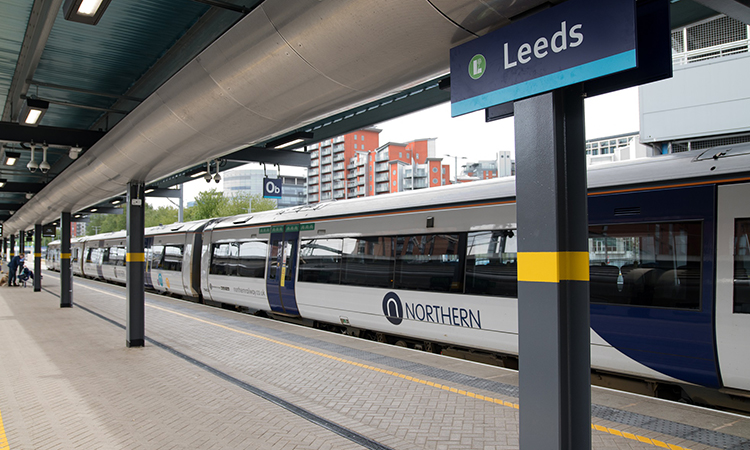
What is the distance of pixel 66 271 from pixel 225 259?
5635 mm

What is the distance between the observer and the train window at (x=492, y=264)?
23.8ft

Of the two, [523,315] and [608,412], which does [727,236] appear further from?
[523,315]

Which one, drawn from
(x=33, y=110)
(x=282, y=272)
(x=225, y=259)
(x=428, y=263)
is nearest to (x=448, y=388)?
(x=428, y=263)

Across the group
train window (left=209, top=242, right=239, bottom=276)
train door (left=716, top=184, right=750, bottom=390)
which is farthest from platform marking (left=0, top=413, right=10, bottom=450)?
train window (left=209, top=242, right=239, bottom=276)

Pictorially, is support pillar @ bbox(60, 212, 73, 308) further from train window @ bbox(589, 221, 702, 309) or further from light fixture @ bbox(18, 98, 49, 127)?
train window @ bbox(589, 221, 702, 309)

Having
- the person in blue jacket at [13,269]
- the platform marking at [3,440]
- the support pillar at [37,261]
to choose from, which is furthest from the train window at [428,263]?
the person in blue jacket at [13,269]

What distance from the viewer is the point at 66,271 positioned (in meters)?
16.6

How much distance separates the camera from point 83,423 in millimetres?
5352

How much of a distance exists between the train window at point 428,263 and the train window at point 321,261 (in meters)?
1.93

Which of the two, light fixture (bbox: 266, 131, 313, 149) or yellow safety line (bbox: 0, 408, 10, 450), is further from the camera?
light fixture (bbox: 266, 131, 313, 149)

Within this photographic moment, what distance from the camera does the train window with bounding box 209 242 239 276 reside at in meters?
15.1

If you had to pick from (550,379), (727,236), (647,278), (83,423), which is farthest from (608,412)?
(83,423)

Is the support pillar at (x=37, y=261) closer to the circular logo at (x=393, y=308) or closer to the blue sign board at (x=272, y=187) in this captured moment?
the blue sign board at (x=272, y=187)

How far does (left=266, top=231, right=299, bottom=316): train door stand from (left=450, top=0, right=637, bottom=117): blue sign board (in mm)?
9159
